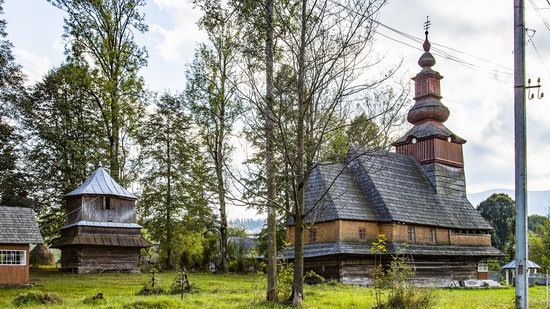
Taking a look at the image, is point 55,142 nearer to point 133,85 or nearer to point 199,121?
point 133,85

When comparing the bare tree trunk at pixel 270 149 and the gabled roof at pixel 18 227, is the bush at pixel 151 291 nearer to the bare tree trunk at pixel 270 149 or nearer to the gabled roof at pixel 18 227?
the bare tree trunk at pixel 270 149

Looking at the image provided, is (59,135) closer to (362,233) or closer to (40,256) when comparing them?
(40,256)

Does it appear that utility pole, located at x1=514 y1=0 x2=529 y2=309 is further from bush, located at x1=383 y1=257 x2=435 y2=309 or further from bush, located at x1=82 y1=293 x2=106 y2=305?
bush, located at x1=82 y1=293 x2=106 y2=305

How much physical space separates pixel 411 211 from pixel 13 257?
68.8 feet

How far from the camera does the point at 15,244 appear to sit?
24969 mm

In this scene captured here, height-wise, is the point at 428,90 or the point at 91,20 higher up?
the point at 91,20

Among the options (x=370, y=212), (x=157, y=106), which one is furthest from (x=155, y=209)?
(x=370, y=212)

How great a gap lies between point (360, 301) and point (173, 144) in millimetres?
26111

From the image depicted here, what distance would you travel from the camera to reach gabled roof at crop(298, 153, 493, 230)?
30047 mm

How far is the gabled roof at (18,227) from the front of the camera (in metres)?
24.8

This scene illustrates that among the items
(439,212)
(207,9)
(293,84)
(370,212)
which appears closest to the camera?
(293,84)

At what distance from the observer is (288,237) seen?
31516 millimetres

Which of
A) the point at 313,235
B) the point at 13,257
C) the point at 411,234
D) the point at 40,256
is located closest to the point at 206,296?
the point at 13,257

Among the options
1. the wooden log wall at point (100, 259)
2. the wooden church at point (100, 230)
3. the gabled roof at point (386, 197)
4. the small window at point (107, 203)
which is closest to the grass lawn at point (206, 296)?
the wooden log wall at point (100, 259)
